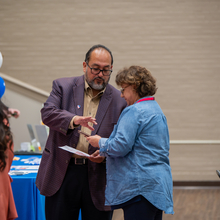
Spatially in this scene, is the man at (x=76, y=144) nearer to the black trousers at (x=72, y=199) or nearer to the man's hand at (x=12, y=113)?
the black trousers at (x=72, y=199)

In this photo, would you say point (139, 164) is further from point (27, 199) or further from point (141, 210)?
point (27, 199)

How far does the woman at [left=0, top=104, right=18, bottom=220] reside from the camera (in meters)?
1.22

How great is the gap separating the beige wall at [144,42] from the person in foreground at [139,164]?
373cm

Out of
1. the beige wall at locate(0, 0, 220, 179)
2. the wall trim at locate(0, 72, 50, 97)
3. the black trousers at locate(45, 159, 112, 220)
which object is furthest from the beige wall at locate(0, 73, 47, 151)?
the black trousers at locate(45, 159, 112, 220)

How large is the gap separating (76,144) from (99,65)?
1.74ft

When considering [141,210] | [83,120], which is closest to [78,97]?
[83,120]

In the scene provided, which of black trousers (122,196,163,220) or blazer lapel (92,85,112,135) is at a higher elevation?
blazer lapel (92,85,112,135)

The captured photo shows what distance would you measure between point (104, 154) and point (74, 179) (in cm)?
32

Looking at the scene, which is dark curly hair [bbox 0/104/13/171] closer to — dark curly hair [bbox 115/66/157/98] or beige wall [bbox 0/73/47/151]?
dark curly hair [bbox 115/66/157/98]

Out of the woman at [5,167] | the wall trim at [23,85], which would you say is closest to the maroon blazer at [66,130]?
the woman at [5,167]

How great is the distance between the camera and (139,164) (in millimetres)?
1440

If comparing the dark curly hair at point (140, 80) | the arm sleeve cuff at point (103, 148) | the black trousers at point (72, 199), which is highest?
the dark curly hair at point (140, 80)

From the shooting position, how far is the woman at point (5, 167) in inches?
48.2

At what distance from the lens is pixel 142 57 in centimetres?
516
